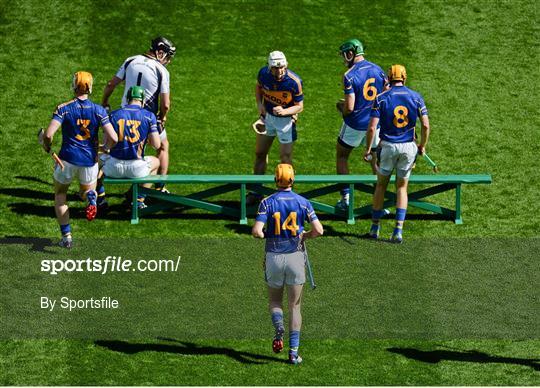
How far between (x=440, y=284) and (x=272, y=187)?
12.0ft

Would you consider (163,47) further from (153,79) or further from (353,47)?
(353,47)

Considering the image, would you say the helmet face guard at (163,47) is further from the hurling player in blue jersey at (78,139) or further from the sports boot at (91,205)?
the sports boot at (91,205)

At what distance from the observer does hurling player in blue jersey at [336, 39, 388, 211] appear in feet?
63.5

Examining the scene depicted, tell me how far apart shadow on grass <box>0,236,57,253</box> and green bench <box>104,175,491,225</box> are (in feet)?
3.79

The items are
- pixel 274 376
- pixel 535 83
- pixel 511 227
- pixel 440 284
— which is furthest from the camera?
pixel 535 83

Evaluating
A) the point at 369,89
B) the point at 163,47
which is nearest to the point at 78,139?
the point at 163,47

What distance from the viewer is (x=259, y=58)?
Result: 956 inches

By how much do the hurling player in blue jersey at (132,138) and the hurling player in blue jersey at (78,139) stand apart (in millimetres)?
388

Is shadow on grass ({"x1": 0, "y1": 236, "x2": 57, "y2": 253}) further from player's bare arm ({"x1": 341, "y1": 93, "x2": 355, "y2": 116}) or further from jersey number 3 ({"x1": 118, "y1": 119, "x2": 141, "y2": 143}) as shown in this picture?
player's bare arm ({"x1": 341, "y1": 93, "x2": 355, "y2": 116})

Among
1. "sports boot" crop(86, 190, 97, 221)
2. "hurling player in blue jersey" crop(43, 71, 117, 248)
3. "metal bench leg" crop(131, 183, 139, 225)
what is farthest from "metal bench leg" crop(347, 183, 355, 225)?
"sports boot" crop(86, 190, 97, 221)

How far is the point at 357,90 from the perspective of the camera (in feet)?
63.9

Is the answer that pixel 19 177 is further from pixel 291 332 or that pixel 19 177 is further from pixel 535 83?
pixel 535 83

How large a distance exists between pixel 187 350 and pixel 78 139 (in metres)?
3.43

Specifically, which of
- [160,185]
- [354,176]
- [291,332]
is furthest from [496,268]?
[160,185]
